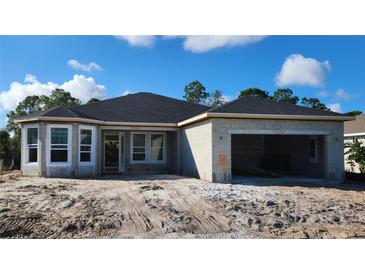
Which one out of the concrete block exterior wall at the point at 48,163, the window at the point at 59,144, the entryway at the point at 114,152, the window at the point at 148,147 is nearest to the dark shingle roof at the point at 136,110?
the concrete block exterior wall at the point at 48,163

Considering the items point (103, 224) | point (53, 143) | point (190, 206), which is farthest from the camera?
point (53, 143)

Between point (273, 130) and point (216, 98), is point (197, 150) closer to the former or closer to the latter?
point (273, 130)

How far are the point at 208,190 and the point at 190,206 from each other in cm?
206

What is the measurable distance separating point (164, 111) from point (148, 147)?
2.86 meters

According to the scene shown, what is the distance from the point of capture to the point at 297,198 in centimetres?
962

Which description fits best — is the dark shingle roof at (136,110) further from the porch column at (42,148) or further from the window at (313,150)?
the window at (313,150)

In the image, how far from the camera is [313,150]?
15539 millimetres

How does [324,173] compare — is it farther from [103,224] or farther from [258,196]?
[103,224]

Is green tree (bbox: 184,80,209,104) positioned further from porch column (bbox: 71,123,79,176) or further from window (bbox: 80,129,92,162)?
porch column (bbox: 71,123,79,176)

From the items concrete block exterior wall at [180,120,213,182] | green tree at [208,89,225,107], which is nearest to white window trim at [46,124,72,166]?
concrete block exterior wall at [180,120,213,182]

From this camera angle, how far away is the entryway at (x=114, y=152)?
17.0m

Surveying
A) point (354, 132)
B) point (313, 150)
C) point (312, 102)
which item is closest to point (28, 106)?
point (313, 150)

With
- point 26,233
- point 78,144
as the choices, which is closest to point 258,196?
point 26,233

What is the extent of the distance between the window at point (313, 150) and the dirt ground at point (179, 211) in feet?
13.2
